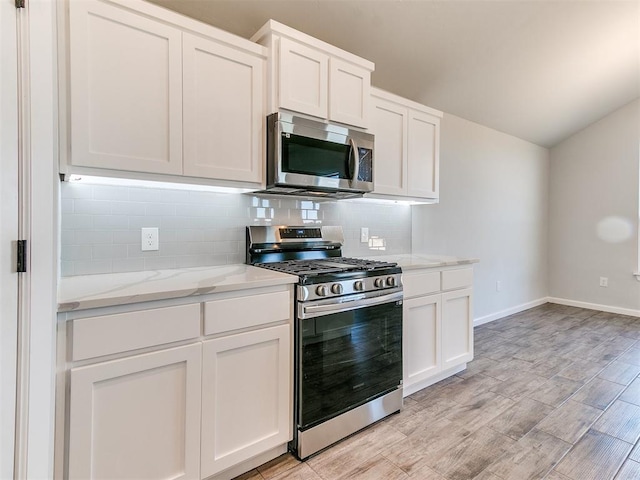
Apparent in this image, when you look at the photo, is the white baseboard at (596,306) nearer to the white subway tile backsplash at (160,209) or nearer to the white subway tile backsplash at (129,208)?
the white subway tile backsplash at (160,209)

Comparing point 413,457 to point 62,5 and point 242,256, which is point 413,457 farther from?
point 62,5

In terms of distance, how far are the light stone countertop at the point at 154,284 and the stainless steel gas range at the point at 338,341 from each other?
21 centimetres

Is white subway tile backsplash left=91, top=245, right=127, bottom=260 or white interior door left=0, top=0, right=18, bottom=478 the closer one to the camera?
white interior door left=0, top=0, right=18, bottom=478

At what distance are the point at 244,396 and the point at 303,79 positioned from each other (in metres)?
1.71

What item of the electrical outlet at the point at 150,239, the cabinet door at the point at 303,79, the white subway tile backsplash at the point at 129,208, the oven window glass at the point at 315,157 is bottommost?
the electrical outlet at the point at 150,239

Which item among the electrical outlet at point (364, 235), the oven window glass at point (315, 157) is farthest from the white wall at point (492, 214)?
the oven window glass at point (315, 157)

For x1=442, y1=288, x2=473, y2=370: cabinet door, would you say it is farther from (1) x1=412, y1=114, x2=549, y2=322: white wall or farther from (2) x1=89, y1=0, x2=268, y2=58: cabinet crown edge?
(2) x1=89, y1=0, x2=268, y2=58: cabinet crown edge

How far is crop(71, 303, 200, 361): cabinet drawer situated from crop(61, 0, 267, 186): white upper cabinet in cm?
68

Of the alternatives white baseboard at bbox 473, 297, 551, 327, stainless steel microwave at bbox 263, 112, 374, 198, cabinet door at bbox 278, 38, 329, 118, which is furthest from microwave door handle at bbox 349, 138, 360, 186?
white baseboard at bbox 473, 297, 551, 327

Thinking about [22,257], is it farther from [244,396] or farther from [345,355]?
[345,355]

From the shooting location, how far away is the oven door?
1.76 meters

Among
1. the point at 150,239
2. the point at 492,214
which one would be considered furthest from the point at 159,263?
the point at 492,214

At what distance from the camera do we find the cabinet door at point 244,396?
1.51 metres

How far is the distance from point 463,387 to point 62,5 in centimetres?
318
